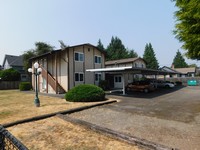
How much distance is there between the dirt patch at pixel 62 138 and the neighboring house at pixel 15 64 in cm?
3698

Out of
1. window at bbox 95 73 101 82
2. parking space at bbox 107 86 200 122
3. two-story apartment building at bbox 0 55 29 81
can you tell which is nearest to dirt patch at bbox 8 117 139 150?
parking space at bbox 107 86 200 122

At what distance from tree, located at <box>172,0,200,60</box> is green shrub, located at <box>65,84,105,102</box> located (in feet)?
25.2

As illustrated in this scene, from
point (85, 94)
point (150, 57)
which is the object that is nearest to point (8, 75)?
point (85, 94)

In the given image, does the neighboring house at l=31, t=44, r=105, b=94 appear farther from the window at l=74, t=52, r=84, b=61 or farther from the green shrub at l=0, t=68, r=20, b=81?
the green shrub at l=0, t=68, r=20, b=81

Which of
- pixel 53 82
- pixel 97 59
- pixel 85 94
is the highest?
pixel 97 59

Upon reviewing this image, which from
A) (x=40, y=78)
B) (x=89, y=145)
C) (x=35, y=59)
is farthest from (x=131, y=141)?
(x=35, y=59)

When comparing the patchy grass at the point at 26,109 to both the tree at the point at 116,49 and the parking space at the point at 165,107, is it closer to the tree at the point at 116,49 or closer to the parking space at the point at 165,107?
the parking space at the point at 165,107

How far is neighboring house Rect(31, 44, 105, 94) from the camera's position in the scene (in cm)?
2047

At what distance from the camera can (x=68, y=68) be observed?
20188 mm

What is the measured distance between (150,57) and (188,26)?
2586 inches

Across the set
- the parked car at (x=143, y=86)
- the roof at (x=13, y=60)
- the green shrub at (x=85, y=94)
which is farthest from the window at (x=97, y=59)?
the roof at (x=13, y=60)

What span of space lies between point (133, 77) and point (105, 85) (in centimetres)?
960

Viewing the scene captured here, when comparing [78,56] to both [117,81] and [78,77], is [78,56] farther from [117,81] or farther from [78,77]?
[117,81]

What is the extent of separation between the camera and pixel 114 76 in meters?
29.3
